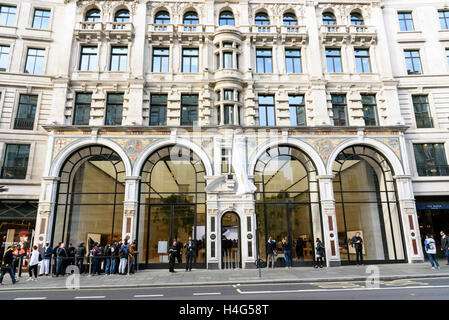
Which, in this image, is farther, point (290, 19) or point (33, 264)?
point (290, 19)

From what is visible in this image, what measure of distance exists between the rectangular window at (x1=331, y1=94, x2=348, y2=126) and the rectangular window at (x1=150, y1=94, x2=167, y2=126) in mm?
13254

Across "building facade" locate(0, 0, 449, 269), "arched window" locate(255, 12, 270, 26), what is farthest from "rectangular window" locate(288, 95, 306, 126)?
"arched window" locate(255, 12, 270, 26)

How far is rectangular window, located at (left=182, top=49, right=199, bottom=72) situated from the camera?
77.2 feet

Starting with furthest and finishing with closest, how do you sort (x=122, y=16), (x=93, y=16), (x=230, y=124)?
(x=122, y=16), (x=93, y=16), (x=230, y=124)

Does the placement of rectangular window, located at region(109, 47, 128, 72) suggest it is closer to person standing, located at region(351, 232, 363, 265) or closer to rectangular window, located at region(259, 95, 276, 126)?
rectangular window, located at region(259, 95, 276, 126)

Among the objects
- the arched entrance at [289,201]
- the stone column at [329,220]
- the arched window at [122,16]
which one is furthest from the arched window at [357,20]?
the arched window at [122,16]

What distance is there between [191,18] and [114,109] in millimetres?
10250

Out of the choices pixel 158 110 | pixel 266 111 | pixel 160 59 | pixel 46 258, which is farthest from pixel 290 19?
pixel 46 258

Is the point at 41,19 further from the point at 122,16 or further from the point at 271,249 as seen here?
the point at 271,249

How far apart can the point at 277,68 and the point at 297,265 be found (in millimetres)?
15151

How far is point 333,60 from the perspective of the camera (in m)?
24.2

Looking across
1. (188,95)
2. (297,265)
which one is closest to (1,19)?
(188,95)

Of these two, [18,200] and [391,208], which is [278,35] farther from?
[18,200]

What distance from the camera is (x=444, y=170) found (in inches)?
883
